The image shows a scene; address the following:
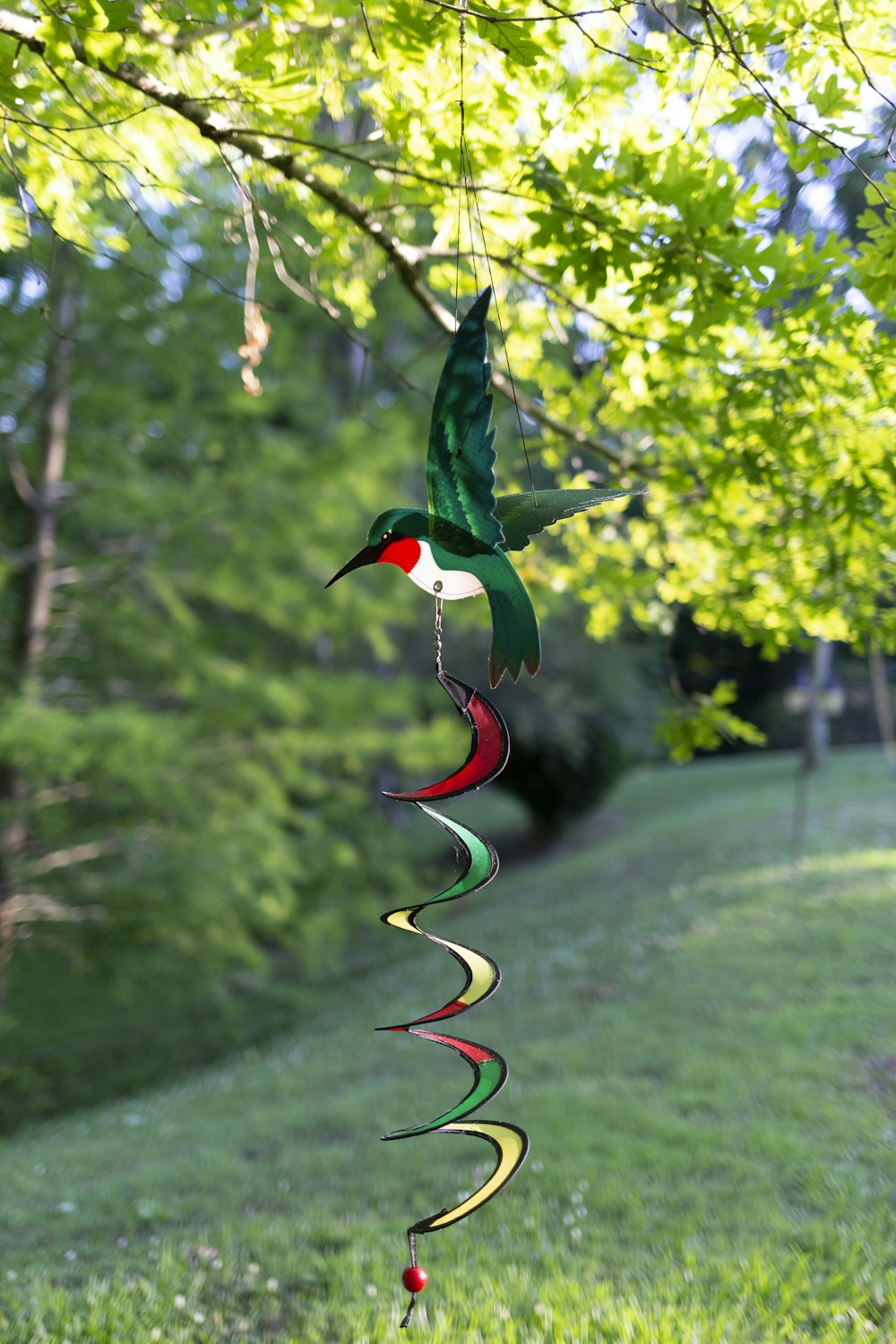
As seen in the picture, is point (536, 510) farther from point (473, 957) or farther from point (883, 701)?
point (883, 701)

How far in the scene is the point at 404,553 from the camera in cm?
201

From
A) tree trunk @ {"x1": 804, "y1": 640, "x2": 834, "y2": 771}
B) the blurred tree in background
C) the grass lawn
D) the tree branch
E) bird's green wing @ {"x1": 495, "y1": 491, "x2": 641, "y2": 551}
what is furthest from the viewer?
tree trunk @ {"x1": 804, "y1": 640, "x2": 834, "y2": 771}

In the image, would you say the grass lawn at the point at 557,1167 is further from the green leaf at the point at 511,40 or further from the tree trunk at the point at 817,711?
the green leaf at the point at 511,40

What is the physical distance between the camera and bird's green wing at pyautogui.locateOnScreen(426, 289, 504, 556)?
1.88 meters

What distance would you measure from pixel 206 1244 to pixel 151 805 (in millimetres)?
4060

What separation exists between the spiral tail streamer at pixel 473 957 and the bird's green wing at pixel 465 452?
0.30 meters

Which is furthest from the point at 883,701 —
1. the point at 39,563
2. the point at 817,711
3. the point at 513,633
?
the point at 513,633

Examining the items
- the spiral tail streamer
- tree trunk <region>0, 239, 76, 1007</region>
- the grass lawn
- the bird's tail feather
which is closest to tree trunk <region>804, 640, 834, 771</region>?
the grass lawn

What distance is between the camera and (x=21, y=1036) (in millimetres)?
9031

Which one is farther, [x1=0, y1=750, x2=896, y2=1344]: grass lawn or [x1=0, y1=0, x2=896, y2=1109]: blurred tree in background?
[x1=0, y1=750, x2=896, y2=1344]: grass lawn

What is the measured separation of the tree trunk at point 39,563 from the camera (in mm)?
6449

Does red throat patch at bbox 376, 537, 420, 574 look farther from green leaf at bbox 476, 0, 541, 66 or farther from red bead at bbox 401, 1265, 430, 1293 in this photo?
red bead at bbox 401, 1265, 430, 1293

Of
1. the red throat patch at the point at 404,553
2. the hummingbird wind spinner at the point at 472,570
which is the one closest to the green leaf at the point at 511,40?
the hummingbird wind spinner at the point at 472,570

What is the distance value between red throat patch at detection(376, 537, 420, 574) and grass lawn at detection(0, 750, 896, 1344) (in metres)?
2.17
